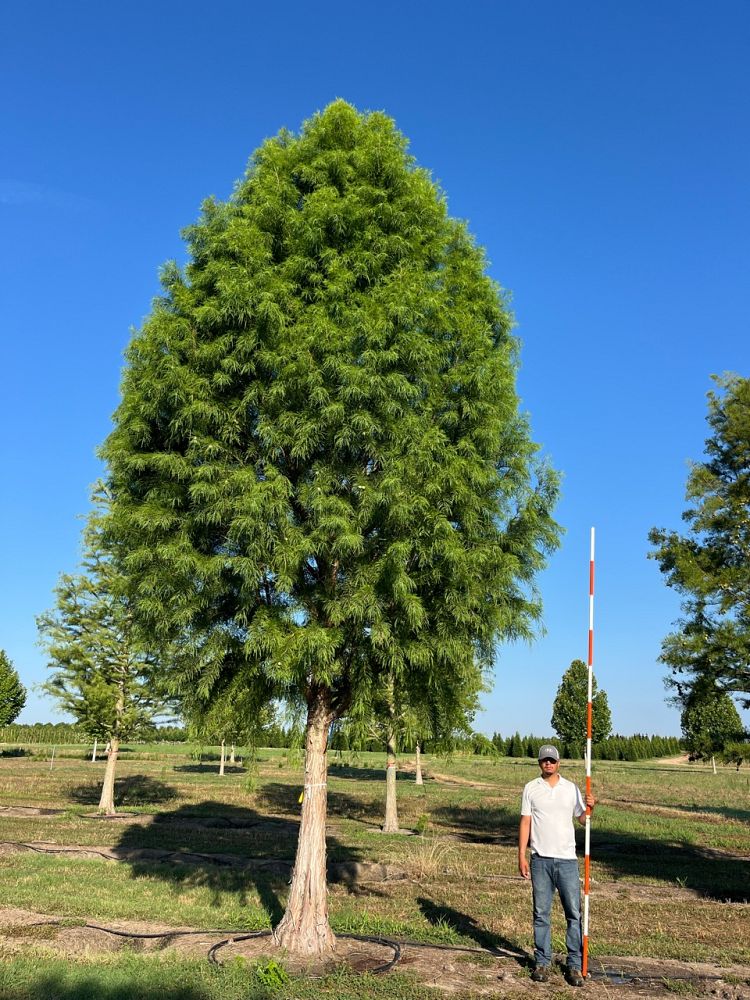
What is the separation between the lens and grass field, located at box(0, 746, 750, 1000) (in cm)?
827

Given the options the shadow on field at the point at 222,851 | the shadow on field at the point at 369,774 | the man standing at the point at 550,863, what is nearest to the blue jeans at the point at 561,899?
the man standing at the point at 550,863

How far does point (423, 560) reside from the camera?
8758 mm

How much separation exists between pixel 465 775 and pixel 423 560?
160 ft

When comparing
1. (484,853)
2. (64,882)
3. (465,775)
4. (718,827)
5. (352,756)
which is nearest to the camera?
(352,756)

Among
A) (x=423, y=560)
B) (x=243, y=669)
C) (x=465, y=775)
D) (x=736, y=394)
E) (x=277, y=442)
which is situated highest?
(x=736, y=394)

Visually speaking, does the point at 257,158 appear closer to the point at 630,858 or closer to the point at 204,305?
the point at 204,305

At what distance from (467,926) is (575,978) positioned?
3.21 metres

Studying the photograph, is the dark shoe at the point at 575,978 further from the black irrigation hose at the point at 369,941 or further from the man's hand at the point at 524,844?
the black irrigation hose at the point at 369,941

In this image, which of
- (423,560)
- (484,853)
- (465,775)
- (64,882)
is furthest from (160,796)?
(423,560)

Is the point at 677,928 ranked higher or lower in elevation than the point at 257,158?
lower

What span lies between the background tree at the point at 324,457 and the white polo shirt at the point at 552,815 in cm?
179

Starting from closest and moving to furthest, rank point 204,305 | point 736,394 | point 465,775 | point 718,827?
point 204,305 → point 736,394 → point 718,827 → point 465,775

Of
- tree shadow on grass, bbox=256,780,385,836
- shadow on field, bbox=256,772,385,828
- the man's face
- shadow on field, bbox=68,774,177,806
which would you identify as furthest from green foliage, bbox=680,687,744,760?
shadow on field, bbox=68,774,177,806

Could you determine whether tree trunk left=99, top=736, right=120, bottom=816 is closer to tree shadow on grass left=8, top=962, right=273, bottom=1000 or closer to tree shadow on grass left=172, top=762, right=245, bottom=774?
tree shadow on grass left=8, top=962, right=273, bottom=1000
